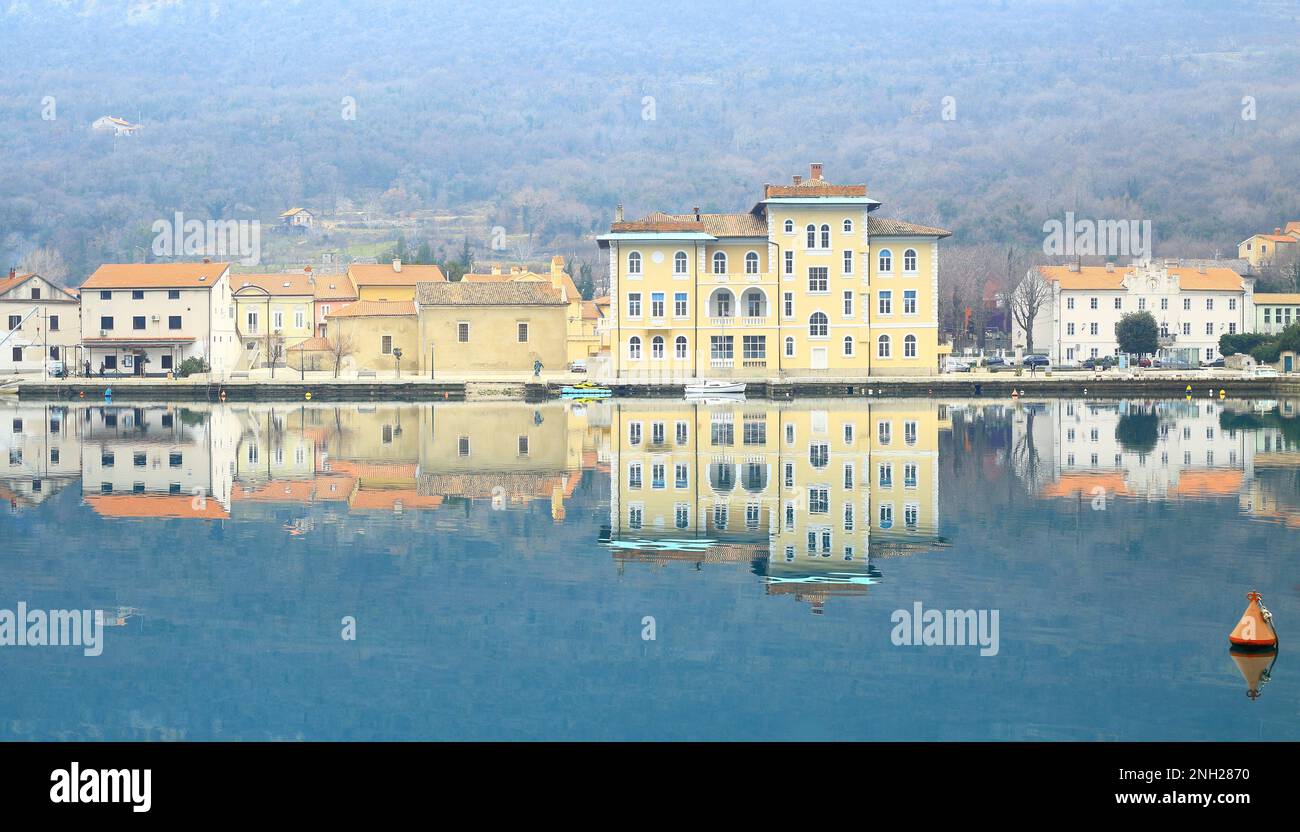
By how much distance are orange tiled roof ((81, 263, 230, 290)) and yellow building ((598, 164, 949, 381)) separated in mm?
21738

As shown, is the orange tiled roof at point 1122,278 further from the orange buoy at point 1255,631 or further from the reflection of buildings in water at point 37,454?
the orange buoy at point 1255,631

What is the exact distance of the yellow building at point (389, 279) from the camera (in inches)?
3155

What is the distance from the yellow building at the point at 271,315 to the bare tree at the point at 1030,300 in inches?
1552

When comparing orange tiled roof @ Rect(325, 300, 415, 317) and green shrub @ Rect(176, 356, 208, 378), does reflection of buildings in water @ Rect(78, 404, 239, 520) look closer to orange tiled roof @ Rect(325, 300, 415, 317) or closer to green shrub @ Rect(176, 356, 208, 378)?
green shrub @ Rect(176, 356, 208, 378)

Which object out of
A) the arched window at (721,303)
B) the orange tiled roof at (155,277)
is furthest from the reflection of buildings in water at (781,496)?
the orange tiled roof at (155,277)

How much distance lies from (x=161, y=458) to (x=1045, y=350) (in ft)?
199

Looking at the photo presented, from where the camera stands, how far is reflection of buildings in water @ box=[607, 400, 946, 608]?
667 inches

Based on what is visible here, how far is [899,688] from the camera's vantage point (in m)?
11.2

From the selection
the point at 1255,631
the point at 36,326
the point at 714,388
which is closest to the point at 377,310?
the point at 36,326

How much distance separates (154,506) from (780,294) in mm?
41435

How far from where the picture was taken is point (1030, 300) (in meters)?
77.3

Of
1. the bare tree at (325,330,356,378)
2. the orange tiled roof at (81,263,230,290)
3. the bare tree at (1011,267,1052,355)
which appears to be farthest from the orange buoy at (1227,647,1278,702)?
the bare tree at (1011,267,1052,355)

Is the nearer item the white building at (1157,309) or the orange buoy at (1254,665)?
the orange buoy at (1254,665)

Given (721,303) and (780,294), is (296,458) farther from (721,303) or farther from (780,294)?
(780,294)
